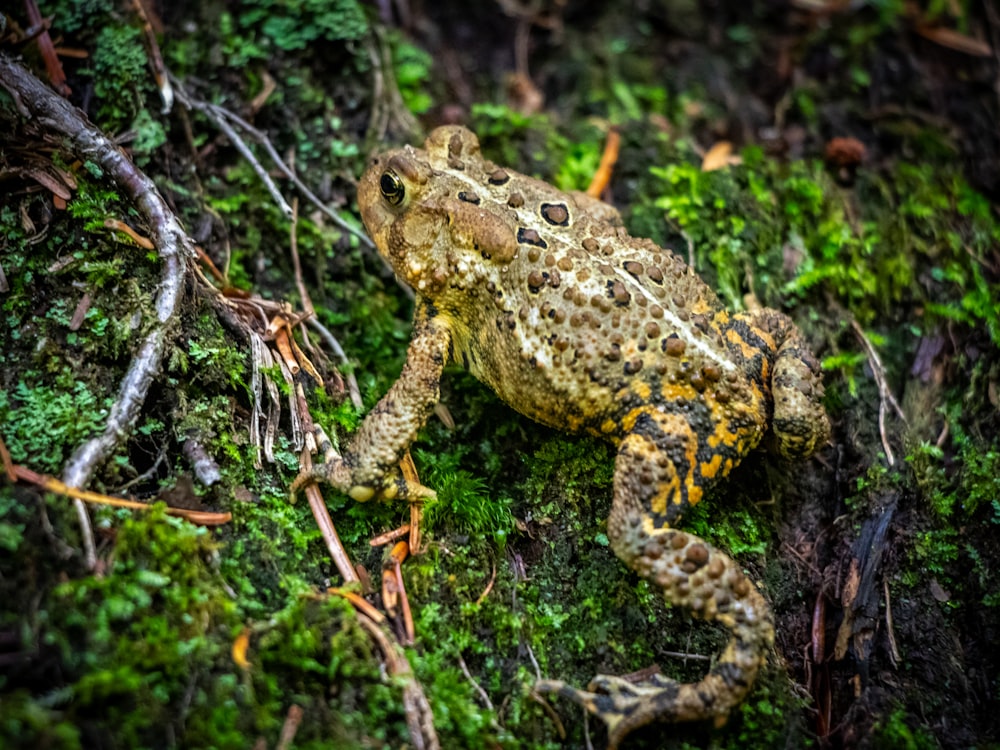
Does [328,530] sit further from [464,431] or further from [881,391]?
[881,391]

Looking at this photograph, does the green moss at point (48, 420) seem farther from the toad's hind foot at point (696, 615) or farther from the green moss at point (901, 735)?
the green moss at point (901, 735)

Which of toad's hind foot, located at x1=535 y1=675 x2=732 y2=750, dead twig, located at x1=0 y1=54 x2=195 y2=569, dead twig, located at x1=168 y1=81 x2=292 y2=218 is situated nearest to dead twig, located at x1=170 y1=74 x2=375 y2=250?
dead twig, located at x1=168 y1=81 x2=292 y2=218

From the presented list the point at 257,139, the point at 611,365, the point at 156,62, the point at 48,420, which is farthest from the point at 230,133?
the point at 611,365

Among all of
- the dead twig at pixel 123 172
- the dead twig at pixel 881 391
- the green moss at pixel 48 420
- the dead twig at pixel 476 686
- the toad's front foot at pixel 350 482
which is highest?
the dead twig at pixel 123 172

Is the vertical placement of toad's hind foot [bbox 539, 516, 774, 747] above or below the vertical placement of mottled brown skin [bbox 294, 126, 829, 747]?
below

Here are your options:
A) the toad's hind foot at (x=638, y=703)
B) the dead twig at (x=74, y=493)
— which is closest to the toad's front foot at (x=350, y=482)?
the dead twig at (x=74, y=493)

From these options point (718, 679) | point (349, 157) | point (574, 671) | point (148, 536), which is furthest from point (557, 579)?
point (349, 157)

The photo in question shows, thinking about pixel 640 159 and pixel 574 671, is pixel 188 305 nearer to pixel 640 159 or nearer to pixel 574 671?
pixel 574 671

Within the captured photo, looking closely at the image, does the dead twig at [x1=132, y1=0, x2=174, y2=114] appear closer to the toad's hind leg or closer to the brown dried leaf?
the toad's hind leg
